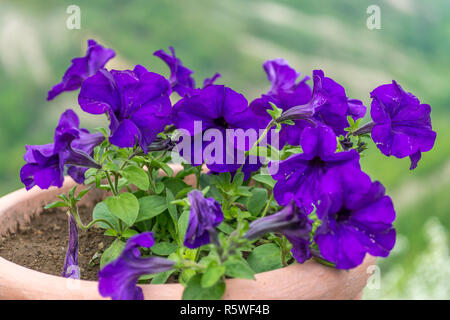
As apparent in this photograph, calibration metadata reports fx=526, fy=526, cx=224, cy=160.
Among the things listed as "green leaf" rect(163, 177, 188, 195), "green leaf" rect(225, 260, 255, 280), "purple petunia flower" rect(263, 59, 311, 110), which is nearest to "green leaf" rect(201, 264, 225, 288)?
"green leaf" rect(225, 260, 255, 280)

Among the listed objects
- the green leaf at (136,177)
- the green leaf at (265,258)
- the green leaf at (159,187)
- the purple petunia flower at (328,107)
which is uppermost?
the purple petunia flower at (328,107)

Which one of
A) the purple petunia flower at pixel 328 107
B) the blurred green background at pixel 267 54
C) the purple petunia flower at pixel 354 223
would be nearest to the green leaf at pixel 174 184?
the purple petunia flower at pixel 328 107

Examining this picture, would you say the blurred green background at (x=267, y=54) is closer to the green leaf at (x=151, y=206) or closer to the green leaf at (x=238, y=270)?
the green leaf at (x=151, y=206)

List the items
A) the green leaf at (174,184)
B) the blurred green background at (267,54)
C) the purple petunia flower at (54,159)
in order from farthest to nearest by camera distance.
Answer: the blurred green background at (267,54), the green leaf at (174,184), the purple petunia flower at (54,159)

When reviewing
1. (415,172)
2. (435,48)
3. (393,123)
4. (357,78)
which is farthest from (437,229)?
(393,123)

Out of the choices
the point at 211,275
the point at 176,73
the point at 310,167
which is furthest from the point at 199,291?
the point at 176,73

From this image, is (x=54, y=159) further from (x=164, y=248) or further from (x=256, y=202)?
(x=256, y=202)
